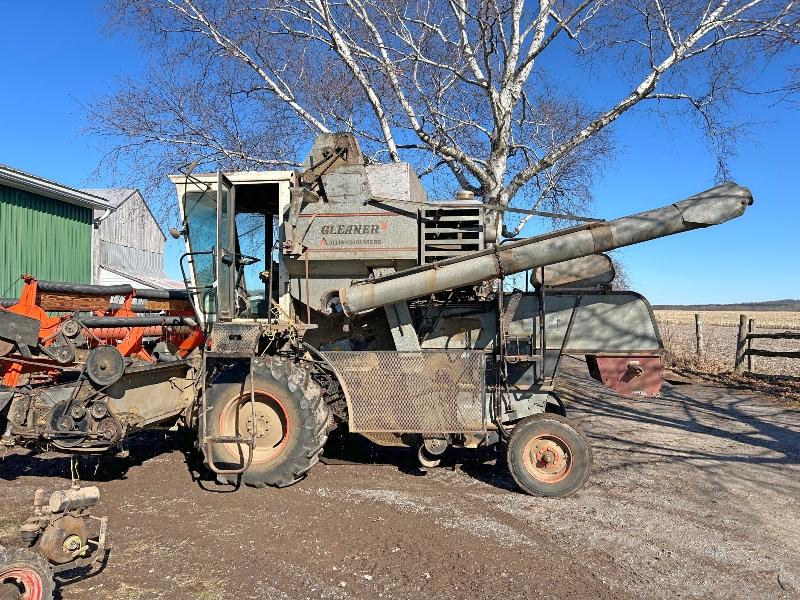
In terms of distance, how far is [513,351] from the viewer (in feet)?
19.8

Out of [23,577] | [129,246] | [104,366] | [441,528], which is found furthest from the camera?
[129,246]

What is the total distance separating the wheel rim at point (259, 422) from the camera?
19.4ft

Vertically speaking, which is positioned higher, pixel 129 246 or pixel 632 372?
pixel 129 246

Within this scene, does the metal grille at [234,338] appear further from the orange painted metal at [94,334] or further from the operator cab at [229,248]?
the orange painted metal at [94,334]

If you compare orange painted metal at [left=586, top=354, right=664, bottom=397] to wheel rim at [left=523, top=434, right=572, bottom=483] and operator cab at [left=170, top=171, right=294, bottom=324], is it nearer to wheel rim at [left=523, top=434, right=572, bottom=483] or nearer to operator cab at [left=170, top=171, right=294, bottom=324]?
wheel rim at [left=523, top=434, right=572, bottom=483]

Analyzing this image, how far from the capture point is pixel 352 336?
6484 mm

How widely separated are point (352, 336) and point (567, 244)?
7.95 feet

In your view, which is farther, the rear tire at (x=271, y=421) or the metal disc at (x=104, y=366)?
the rear tire at (x=271, y=421)

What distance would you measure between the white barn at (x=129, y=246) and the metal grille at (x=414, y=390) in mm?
17880

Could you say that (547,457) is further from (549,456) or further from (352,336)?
(352,336)

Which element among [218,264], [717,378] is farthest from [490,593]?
[717,378]

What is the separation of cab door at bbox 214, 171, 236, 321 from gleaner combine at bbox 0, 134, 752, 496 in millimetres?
20

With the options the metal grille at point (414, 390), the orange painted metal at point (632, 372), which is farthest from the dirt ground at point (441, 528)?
the orange painted metal at point (632, 372)

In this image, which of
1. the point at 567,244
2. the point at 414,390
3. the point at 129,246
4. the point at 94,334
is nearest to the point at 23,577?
the point at 94,334
